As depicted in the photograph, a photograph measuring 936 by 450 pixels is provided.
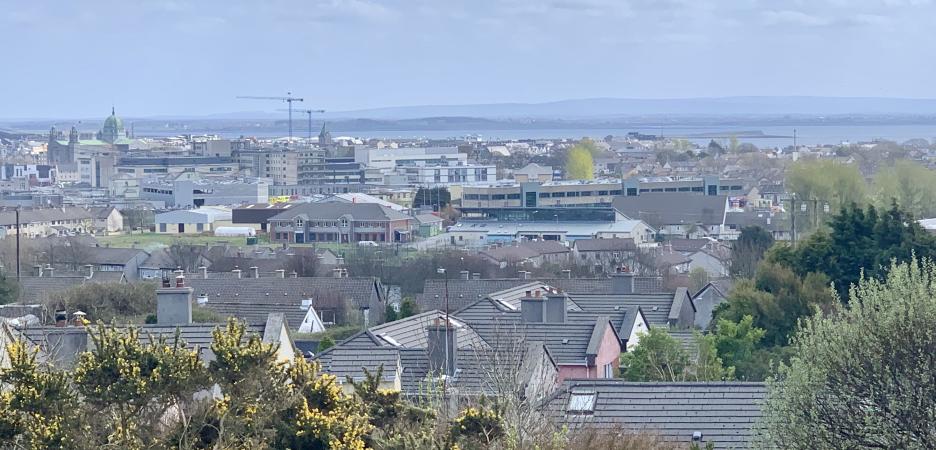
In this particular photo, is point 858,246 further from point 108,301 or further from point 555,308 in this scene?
point 108,301

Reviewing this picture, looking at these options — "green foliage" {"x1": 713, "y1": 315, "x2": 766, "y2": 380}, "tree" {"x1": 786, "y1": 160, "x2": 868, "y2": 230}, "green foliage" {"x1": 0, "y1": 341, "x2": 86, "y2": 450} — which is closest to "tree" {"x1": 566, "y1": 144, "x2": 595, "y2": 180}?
"tree" {"x1": 786, "y1": 160, "x2": 868, "y2": 230}

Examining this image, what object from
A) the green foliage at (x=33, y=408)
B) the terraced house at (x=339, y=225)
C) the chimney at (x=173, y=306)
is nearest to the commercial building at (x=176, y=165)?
the terraced house at (x=339, y=225)

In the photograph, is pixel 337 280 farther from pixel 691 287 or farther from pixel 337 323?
pixel 691 287

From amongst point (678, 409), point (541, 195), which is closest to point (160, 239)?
point (541, 195)

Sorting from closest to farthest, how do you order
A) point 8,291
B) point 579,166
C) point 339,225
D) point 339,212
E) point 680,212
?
point 8,291 → point 339,225 → point 339,212 → point 680,212 → point 579,166

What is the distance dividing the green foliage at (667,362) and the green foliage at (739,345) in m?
0.89

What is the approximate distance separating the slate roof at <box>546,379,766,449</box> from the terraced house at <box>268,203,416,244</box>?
209ft

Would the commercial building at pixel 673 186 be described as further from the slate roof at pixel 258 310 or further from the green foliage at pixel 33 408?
the green foliage at pixel 33 408

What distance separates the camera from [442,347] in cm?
2025

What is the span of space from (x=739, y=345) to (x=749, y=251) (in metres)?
28.9

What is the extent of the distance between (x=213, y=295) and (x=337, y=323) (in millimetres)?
2708

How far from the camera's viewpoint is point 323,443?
12227 millimetres

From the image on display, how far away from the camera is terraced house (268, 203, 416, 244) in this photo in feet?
269

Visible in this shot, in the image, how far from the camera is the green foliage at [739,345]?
2383cm
